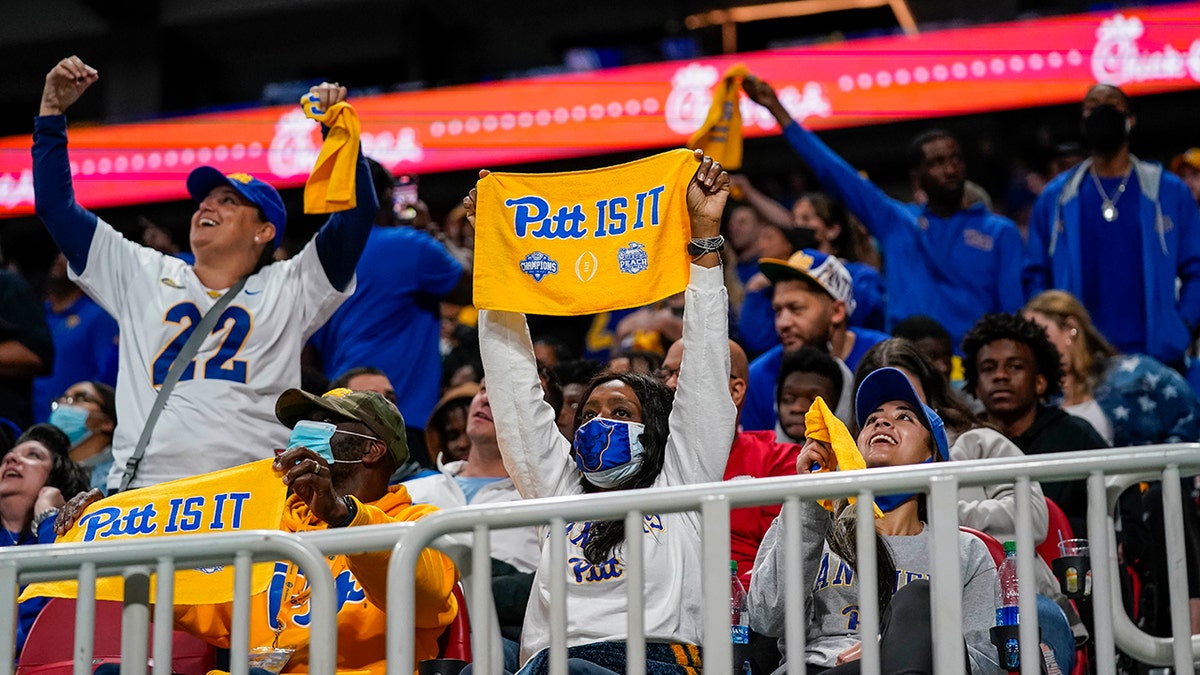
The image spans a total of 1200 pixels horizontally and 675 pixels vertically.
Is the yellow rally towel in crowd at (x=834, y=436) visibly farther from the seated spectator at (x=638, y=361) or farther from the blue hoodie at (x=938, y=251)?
the blue hoodie at (x=938, y=251)

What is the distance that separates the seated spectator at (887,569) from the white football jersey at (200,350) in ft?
6.77

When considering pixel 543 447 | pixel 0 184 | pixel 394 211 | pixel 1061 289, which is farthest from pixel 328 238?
pixel 0 184

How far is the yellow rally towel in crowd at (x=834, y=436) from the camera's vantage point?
3.91 metres

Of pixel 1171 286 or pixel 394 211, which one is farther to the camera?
pixel 394 211

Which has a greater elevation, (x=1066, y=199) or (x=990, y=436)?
(x=1066, y=199)

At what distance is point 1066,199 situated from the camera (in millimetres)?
7914

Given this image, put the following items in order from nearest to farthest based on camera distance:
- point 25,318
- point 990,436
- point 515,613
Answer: point 515,613
point 990,436
point 25,318

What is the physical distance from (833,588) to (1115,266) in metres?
4.26

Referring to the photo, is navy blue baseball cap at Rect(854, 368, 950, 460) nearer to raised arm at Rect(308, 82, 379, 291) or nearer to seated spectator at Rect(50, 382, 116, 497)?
raised arm at Rect(308, 82, 379, 291)

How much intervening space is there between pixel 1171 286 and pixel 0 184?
11.3 meters

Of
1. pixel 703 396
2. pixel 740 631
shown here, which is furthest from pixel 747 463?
pixel 740 631

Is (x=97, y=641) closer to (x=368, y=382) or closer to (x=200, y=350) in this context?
(x=200, y=350)

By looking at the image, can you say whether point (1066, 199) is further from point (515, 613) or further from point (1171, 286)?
point (515, 613)

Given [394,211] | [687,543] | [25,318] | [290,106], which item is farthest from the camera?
[290,106]
